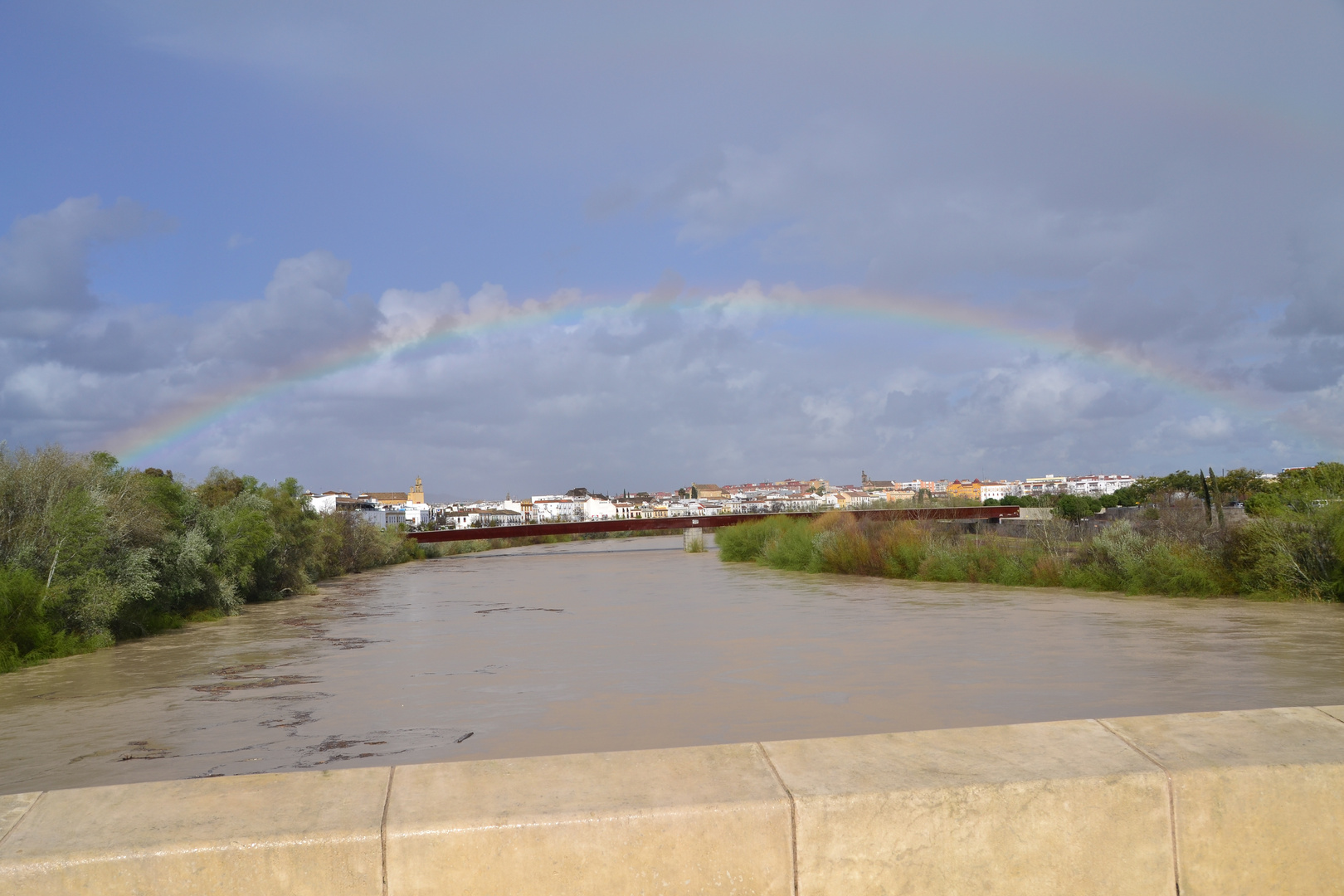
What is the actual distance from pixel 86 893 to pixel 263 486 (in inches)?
1437

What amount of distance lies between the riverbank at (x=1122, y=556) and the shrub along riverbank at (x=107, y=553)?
1924 centimetres

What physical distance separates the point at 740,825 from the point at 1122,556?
23419mm

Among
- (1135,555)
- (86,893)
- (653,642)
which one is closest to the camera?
(86,893)

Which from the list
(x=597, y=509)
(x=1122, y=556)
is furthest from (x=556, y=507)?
(x=1122, y=556)

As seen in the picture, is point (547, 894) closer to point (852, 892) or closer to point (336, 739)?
point (852, 892)

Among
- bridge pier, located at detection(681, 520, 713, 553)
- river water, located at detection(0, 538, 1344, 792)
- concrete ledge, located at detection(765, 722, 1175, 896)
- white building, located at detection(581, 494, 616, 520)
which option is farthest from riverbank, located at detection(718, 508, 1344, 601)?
white building, located at detection(581, 494, 616, 520)

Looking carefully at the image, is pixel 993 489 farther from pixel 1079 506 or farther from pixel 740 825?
pixel 740 825

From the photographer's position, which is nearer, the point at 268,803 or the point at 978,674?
the point at 268,803

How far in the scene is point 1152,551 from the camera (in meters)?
23.7

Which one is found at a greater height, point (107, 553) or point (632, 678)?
point (107, 553)

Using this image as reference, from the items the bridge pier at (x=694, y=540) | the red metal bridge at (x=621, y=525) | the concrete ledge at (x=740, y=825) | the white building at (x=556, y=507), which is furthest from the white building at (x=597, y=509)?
the concrete ledge at (x=740, y=825)

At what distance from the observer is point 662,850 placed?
3.08m

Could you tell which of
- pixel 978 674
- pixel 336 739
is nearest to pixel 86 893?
pixel 336 739

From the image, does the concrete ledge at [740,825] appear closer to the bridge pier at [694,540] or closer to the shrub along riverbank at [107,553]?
the shrub along riverbank at [107,553]
